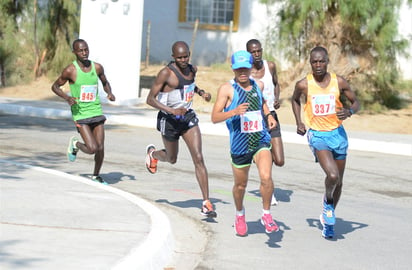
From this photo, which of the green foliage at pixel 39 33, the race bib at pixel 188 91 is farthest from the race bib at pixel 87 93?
the green foliage at pixel 39 33

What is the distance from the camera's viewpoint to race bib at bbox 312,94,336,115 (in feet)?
29.3

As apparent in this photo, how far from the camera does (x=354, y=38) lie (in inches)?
944

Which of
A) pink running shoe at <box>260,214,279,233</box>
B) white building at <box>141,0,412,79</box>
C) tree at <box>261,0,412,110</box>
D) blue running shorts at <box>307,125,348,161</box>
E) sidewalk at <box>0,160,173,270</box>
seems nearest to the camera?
sidewalk at <box>0,160,173,270</box>

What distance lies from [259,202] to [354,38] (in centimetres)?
1382

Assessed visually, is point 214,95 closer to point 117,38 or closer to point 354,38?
point 117,38

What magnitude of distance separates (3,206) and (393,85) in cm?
1747

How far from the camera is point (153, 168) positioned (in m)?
10.9

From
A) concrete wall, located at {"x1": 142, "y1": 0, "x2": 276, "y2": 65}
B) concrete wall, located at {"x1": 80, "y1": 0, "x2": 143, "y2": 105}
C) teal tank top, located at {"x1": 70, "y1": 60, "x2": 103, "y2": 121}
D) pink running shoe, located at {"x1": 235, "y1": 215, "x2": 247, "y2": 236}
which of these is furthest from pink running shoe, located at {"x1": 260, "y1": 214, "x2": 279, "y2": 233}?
concrete wall, located at {"x1": 142, "y1": 0, "x2": 276, "y2": 65}

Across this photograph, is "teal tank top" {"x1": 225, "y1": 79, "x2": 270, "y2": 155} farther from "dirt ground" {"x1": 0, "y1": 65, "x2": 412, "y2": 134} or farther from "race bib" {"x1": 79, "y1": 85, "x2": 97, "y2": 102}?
"dirt ground" {"x1": 0, "y1": 65, "x2": 412, "y2": 134}

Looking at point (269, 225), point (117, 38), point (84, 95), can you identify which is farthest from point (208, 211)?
point (117, 38)

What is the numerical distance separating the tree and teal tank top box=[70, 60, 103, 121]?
1252 cm

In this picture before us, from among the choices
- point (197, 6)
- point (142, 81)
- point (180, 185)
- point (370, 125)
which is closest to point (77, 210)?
point (180, 185)

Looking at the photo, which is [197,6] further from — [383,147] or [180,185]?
[180,185]

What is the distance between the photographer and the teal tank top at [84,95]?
1153cm
